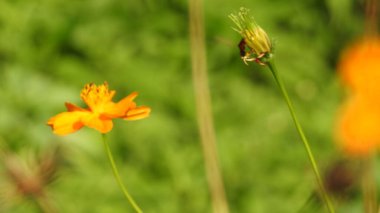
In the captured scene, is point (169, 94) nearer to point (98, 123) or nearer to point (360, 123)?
point (360, 123)

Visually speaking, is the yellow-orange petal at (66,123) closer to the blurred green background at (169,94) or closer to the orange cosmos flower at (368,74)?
the orange cosmos flower at (368,74)

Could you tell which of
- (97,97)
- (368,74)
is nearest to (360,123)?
(368,74)

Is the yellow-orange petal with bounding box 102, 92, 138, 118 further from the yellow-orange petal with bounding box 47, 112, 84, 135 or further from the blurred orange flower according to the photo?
the blurred orange flower

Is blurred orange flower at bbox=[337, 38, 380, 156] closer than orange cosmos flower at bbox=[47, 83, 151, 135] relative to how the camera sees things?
No

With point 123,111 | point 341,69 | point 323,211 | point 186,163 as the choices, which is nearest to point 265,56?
point 123,111

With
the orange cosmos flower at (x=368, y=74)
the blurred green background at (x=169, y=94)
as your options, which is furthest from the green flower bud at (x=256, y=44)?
the blurred green background at (x=169, y=94)

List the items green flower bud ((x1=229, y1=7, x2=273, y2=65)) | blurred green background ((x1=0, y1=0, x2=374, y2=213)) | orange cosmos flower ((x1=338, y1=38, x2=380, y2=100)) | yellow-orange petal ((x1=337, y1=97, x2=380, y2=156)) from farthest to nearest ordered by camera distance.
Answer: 1. blurred green background ((x1=0, y1=0, x2=374, y2=213))
2. orange cosmos flower ((x1=338, y1=38, x2=380, y2=100))
3. yellow-orange petal ((x1=337, y1=97, x2=380, y2=156))
4. green flower bud ((x1=229, y1=7, x2=273, y2=65))

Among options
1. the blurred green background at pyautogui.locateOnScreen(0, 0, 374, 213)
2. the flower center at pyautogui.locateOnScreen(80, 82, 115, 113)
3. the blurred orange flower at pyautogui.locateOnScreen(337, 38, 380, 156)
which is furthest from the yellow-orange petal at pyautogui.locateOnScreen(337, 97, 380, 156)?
the flower center at pyautogui.locateOnScreen(80, 82, 115, 113)
